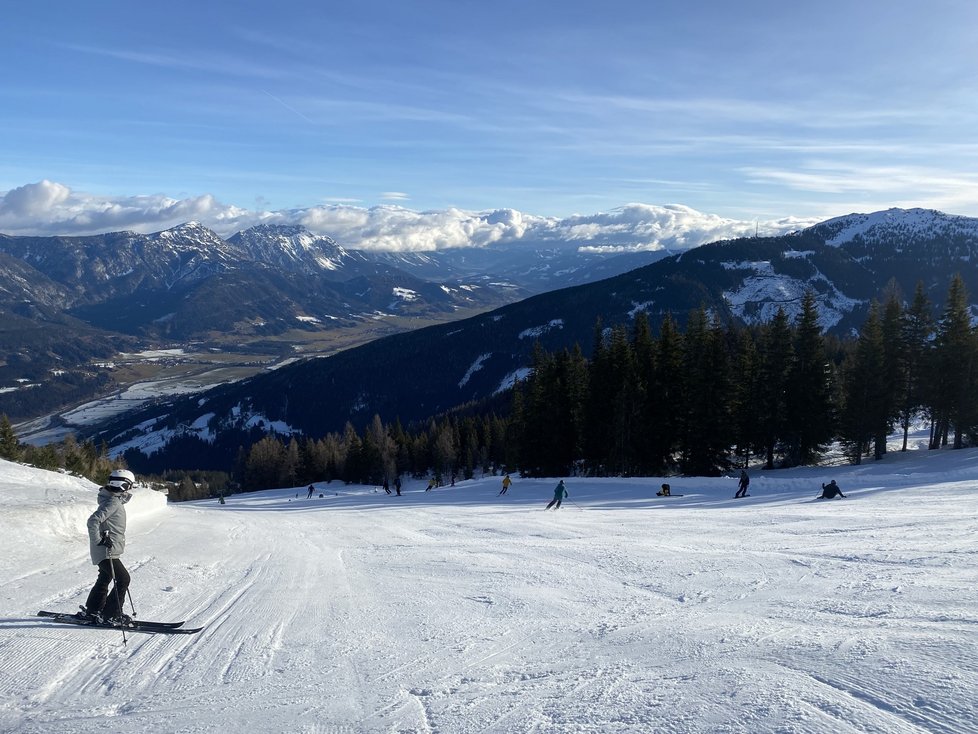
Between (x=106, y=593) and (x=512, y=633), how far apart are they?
17.9 feet

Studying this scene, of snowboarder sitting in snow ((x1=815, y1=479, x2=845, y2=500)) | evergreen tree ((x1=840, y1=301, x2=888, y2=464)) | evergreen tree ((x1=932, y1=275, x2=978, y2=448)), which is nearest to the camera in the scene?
snowboarder sitting in snow ((x1=815, y1=479, x2=845, y2=500))

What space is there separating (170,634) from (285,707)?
3.04 metres

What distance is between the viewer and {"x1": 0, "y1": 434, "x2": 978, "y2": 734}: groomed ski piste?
5504 millimetres

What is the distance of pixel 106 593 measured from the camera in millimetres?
8477

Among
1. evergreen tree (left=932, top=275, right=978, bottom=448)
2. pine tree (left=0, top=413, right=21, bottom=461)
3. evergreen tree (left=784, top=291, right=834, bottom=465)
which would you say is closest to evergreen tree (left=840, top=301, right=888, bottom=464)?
evergreen tree (left=784, top=291, right=834, bottom=465)

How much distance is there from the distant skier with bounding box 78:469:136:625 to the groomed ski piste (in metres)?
0.29

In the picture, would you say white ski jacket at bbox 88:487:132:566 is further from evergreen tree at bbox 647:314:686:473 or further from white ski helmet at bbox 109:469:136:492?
evergreen tree at bbox 647:314:686:473

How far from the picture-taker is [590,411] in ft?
144

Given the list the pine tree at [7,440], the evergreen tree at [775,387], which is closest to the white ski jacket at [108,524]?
the evergreen tree at [775,387]

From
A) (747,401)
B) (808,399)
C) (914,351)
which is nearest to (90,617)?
(747,401)

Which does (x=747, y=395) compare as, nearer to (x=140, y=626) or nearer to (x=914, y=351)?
(x=914, y=351)

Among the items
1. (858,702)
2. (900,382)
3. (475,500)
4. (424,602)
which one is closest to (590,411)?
(475,500)

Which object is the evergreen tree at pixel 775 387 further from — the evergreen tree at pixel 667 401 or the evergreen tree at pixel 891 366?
the evergreen tree at pixel 891 366

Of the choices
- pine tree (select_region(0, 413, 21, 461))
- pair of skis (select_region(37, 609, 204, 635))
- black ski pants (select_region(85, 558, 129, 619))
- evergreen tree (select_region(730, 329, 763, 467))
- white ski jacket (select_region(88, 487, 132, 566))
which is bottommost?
pine tree (select_region(0, 413, 21, 461))
